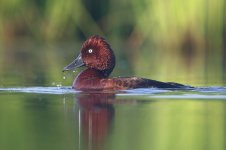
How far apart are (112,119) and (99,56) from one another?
3.37 meters

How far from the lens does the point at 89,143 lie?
6414 mm

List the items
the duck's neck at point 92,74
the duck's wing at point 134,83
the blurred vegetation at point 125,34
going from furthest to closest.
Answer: the blurred vegetation at point 125,34 → the duck's neck at point 92,74 → the duck's wing at point 134,83

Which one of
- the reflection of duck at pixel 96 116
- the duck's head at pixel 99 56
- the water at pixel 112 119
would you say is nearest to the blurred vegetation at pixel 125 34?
the duck's head at pixel 99 56

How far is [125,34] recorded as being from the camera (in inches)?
737

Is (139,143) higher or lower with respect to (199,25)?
lower

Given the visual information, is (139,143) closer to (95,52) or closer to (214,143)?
(214,143)

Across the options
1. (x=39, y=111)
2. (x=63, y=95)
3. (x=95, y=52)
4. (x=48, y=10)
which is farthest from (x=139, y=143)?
(x=48, y=10)

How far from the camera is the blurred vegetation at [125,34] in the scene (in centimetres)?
1491

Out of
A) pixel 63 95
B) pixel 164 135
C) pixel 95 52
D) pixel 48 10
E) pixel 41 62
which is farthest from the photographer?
pixel 48 10

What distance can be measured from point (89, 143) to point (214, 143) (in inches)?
38.1

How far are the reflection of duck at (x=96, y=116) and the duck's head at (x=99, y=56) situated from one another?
113 centimetres

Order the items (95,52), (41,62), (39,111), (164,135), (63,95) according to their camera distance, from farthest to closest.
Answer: (41,62) < (95,52) < (63,95) < (39,111) < (164,135)

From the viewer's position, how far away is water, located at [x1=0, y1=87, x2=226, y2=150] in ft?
21.3

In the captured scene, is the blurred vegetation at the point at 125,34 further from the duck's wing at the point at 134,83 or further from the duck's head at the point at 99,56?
the duck's wing at the point at 134,83
